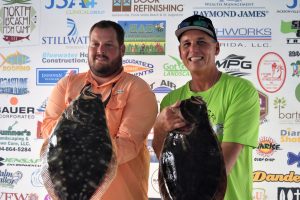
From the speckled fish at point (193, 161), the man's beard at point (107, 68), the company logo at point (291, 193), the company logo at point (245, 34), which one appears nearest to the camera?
the speckled fish at point (193, 161)

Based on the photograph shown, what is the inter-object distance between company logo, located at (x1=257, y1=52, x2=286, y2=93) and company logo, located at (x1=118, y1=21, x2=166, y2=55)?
919 mm

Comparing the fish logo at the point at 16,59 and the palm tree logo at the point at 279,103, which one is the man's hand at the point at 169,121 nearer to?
the palm tree logo at the point at 279,103

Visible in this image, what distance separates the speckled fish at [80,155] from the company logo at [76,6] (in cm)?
270

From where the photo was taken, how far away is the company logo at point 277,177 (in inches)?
135

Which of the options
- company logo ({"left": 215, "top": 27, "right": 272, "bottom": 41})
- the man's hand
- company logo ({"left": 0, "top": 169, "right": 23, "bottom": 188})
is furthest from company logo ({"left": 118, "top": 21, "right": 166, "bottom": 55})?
the man's hand

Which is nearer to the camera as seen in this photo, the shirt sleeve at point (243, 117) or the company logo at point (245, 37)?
the shirt sleeve at point (243, 117)

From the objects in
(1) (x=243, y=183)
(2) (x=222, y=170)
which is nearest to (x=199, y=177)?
(2) (x=222, y=170)

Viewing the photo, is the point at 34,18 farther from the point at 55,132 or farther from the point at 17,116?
the point at 55,132

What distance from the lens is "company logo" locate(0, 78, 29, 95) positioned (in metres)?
3.85

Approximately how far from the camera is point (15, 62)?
3896 mm

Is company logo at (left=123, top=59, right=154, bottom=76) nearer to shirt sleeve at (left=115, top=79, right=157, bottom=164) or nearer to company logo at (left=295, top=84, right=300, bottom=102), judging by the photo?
company logo at (left=295, top=84, right=300, bottom=102)

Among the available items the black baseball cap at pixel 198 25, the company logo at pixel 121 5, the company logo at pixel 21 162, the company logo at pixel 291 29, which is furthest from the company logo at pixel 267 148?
the company logo at pixel 21 162

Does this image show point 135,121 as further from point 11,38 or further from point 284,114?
point 11,38

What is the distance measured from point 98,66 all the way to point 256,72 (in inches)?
81.6
